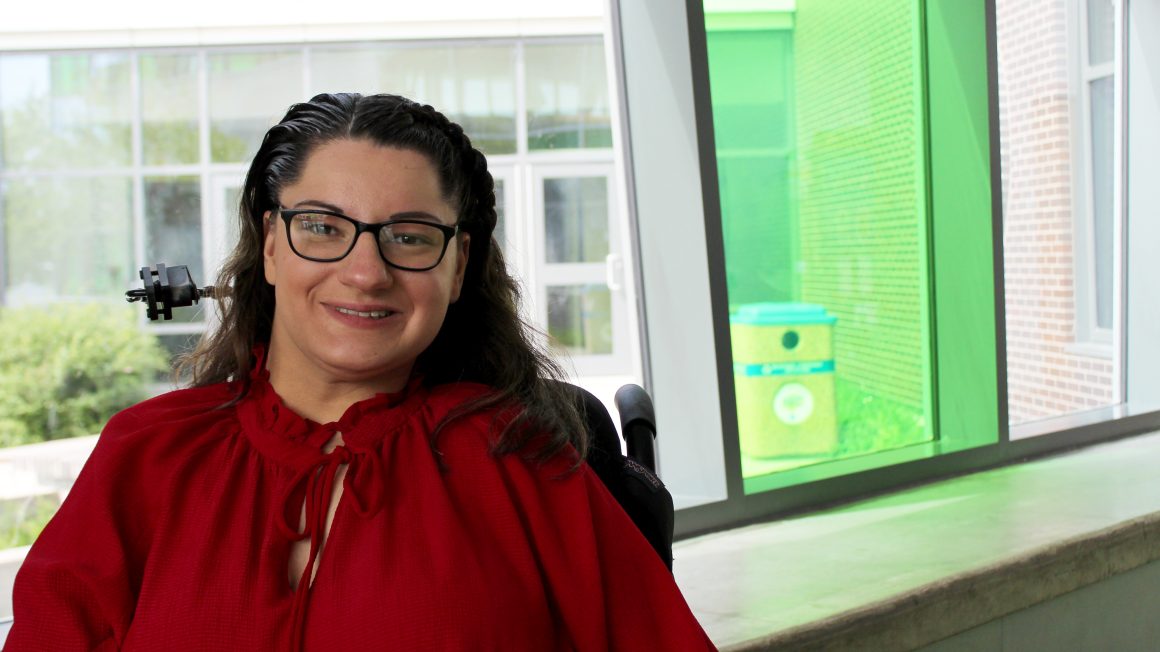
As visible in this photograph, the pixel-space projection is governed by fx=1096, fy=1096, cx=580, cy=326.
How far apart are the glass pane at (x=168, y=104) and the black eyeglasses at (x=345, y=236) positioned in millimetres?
3183

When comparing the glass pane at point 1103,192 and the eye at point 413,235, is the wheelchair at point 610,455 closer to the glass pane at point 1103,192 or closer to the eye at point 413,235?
the eye at point 413,235

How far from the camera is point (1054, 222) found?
564 cm

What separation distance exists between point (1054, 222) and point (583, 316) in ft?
8.27

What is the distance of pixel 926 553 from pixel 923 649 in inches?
12.6

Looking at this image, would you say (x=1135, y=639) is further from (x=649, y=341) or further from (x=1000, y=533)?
(x=649, y=341)

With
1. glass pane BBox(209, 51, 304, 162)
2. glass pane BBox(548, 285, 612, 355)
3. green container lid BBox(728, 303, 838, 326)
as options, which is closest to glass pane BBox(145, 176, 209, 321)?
glass pane BBox(209, 51, 304, 162)

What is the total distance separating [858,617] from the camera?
2275 millimetres

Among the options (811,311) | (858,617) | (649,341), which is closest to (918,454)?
(811,311)

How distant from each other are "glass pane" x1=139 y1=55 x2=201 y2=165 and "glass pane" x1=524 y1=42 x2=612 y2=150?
1.34 m

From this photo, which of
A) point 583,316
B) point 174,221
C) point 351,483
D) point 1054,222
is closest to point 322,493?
point 351,483

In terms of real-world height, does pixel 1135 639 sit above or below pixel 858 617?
below

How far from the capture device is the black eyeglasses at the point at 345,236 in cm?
121

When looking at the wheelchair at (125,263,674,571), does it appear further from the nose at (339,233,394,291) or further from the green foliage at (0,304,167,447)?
the green foliage at (0,304,167,447)

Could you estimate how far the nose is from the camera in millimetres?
1198
